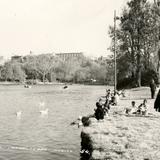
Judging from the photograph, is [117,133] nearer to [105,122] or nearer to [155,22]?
[105,122]

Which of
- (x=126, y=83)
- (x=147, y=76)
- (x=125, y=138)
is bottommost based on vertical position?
(x=125, y=138)

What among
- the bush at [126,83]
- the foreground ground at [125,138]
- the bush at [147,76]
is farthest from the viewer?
the bush at [126,83]

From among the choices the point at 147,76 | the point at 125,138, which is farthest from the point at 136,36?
the point at 125,138

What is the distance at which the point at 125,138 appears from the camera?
62.3ft

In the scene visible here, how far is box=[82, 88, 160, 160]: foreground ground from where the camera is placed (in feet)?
51.6

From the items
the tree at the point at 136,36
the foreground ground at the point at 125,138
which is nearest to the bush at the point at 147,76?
the tree at the point at 136,36

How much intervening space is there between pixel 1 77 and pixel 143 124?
561 ft

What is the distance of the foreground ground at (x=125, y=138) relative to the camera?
15714mm

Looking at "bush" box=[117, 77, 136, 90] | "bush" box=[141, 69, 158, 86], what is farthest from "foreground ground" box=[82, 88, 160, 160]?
"bush" box=[117, 77, 136, 90]

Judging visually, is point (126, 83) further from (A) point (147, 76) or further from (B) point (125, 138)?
(B) point (125, 138)

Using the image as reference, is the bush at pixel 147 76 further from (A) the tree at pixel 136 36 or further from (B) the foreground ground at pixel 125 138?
(B) the foreground ground at pixel 125 138

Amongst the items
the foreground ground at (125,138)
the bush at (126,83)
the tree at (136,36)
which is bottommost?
the foreground ground at (125,138)

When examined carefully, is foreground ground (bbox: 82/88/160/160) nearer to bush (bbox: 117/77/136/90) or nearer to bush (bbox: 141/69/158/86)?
bush (bbox: 141/69/158/86)

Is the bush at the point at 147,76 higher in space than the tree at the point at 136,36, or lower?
lower
